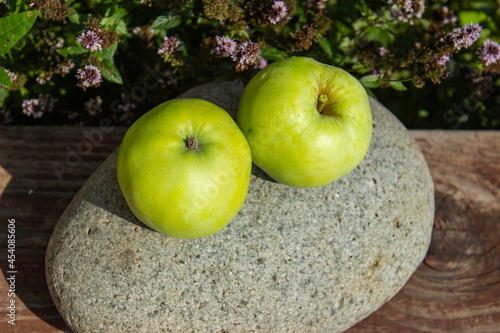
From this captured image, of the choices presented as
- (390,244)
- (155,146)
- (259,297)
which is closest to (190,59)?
(155,146)

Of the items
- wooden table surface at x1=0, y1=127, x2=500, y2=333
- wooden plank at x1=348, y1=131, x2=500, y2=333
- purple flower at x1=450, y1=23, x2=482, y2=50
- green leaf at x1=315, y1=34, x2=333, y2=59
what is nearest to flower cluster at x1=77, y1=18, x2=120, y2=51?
wooden table surface at x1=0, y1=127, x2=500, y2=333

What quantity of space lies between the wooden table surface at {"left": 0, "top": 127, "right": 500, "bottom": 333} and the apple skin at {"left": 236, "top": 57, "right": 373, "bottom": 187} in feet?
3.28

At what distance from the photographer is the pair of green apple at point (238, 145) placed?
175 cm

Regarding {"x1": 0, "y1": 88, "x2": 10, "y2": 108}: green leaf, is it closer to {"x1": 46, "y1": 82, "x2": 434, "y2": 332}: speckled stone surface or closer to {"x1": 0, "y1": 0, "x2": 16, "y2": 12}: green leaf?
{"x1": 0, "y1": 0, "x2": 16, "y2": 12}: green leaf

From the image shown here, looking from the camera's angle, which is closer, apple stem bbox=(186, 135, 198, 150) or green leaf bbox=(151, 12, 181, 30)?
apple stem bbox=(186, 135, 198, 150)

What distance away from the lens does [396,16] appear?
2461 millimetres

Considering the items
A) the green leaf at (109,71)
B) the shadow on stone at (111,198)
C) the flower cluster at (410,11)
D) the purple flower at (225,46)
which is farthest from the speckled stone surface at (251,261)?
the flower cluster at (410,11)

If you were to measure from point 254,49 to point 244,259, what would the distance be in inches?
41.7

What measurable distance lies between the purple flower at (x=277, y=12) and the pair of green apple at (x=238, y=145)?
31 cm

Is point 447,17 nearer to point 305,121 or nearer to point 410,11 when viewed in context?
point 410,11

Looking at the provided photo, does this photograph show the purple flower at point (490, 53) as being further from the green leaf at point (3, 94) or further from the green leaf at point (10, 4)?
the green leaf at point (3, 94)

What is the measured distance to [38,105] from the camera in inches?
101

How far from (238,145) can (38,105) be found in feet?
4.77

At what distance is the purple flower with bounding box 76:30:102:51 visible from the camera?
2.05m
